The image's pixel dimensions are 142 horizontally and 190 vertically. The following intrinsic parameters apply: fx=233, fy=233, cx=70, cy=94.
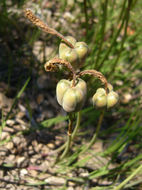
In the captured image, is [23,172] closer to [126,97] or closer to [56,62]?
[56,62]

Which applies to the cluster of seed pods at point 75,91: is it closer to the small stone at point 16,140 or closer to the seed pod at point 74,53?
the seed pod at point 74,53

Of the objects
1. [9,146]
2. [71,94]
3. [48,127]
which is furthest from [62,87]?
[48,127]

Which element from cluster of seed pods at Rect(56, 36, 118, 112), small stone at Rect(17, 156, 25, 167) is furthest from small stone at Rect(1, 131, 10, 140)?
cluster of seed pods at Rect(56, 36, 118, 112)

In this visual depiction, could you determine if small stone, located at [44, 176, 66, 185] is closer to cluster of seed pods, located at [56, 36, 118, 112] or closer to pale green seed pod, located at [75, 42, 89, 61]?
cluster of seed pods, located at [56, 36, 118, 112]

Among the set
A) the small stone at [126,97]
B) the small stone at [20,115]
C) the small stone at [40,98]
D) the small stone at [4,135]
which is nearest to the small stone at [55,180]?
the small stone at [4,135]

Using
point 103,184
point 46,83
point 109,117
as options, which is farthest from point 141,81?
point 103,184

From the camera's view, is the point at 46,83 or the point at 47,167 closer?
the point at 47,167

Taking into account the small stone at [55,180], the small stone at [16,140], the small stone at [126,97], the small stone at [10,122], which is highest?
the small stone at [126,97]

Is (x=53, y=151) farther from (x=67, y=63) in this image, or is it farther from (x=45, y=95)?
(x=67, y=63)
